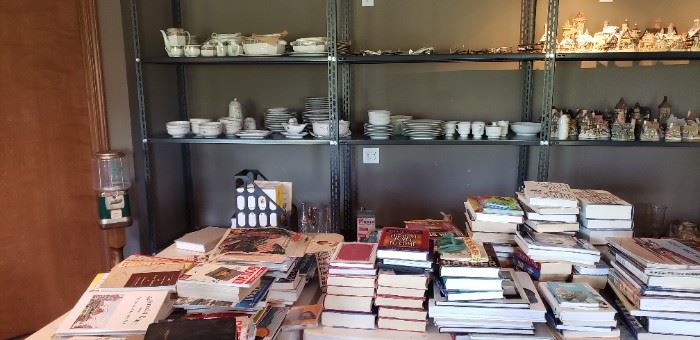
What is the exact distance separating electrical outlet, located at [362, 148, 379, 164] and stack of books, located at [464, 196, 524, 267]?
1324 mm

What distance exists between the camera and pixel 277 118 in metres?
2.84

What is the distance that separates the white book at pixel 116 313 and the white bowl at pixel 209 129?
1.43 meters

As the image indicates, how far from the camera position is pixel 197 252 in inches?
77.2

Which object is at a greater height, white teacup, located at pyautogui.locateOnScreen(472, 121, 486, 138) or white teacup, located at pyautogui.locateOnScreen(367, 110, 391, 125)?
white teacup, located at pyautogui.locateOnScreen(367, 110, 391, 125)

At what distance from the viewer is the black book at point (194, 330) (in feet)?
3.19

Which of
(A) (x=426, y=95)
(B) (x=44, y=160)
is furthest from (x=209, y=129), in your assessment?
(A) (x=426, y=95)

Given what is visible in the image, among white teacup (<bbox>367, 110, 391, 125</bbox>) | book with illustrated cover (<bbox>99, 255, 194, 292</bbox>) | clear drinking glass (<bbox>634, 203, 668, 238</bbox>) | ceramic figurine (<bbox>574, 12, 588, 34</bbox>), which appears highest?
ceramic figurine (<bbox>574, 12, 588, 34</bbox>)

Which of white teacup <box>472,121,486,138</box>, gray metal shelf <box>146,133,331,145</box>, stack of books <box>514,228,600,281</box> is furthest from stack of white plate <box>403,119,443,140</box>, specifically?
stack of books <box>514,228,600,281</box>

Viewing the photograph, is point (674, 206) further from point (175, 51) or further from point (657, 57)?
point (175, 51)

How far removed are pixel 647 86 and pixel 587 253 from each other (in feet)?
5.55

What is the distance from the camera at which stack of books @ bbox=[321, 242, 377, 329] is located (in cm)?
142

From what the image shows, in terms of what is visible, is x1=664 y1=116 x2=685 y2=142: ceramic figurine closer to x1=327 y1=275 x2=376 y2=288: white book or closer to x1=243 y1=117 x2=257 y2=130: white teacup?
x1=327 y1=275 x2=376 y2=288: white book

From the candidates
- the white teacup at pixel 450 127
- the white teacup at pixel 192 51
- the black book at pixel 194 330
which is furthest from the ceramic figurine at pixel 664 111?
the black book at pixel 194 330

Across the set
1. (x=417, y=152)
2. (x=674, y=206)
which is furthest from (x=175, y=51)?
(x=674, y=206)
